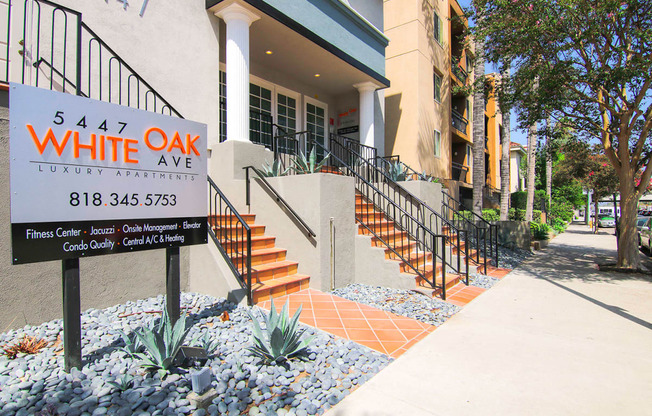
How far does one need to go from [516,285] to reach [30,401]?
7389 mm

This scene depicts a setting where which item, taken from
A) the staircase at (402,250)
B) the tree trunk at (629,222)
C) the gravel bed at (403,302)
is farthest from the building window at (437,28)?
the gravel bed at (403,302)

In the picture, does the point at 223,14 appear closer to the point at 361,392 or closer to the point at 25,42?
the point at 25,42

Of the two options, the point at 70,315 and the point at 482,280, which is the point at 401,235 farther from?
the point at 70,315

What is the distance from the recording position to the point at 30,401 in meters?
2.53

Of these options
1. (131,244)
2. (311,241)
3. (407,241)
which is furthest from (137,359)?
(407,241)

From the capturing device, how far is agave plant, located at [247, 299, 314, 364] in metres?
3.25

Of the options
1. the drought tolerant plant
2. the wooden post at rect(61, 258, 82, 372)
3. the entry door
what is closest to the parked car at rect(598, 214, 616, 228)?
the entry door

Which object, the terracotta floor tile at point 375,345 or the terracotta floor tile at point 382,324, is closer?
the terracotta floor tile at point 375,345

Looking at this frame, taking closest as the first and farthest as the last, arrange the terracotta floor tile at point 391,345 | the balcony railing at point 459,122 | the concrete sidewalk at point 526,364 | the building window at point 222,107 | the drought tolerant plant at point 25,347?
the concrete sidewalk at point 526,364 → the drought tolerant plant at point 25,347 → the terracotta floor tile at point 391,345 → the building window at point 222,107 → the balcony railing at point 459,122

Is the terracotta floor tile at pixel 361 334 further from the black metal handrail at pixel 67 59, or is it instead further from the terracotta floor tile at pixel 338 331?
the black metal handrail at pixel 67 59

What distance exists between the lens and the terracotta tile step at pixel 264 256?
5449 millimetres

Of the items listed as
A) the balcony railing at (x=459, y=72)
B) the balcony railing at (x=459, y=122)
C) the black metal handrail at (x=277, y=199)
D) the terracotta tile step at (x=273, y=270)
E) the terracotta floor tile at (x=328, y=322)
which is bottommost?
the terracotta floor tile at (x=328, y=322)

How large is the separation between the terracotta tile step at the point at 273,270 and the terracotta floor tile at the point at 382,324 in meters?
1.71

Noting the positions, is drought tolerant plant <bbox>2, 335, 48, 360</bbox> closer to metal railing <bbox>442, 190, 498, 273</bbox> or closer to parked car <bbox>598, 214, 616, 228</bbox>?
metal railing <bbox>442, 190, 498, 273</bbox>
